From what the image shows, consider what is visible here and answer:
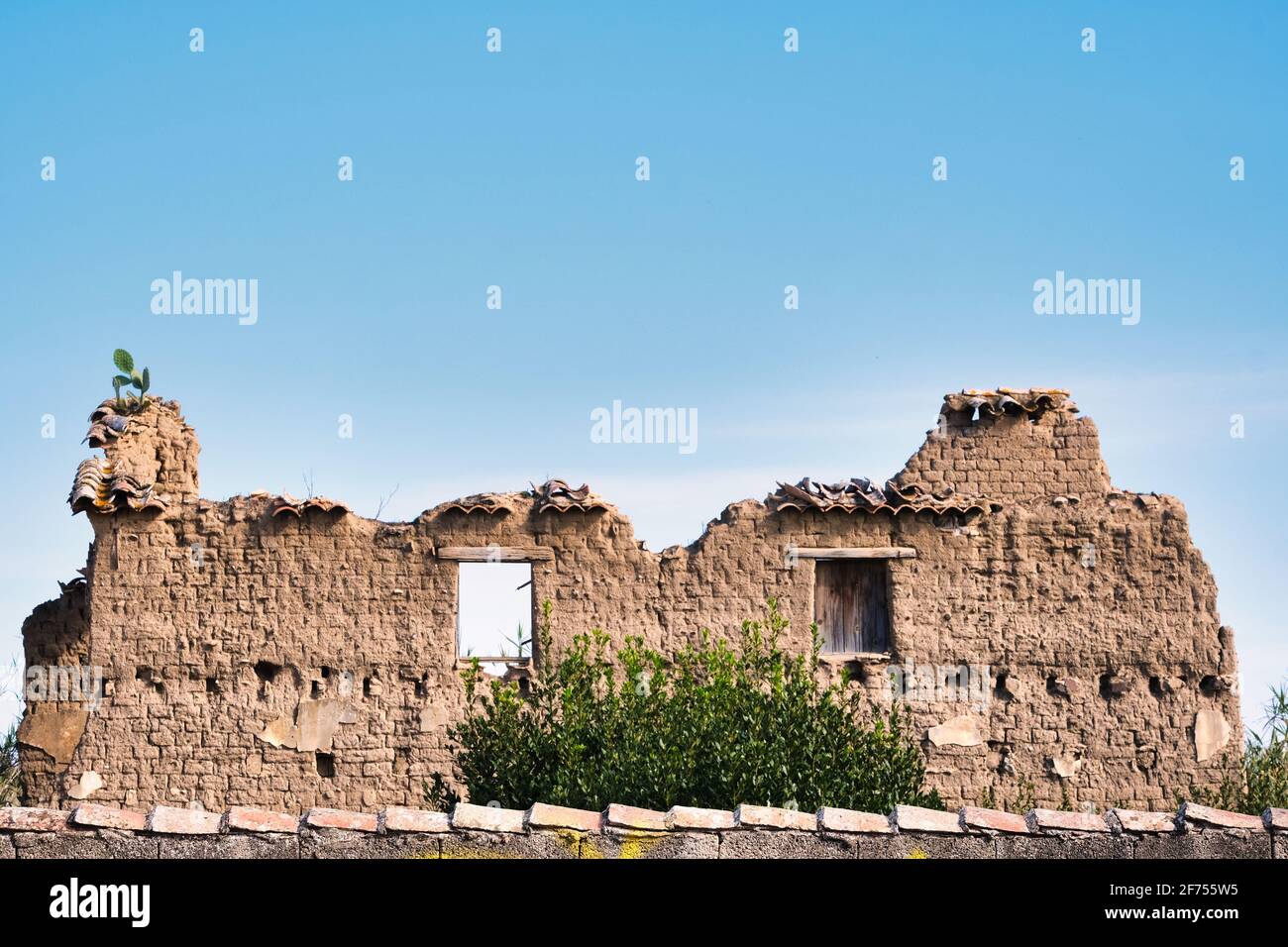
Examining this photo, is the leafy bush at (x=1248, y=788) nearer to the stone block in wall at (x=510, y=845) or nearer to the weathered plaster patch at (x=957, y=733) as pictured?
the weathered plaster patch at (x=957, y=733)

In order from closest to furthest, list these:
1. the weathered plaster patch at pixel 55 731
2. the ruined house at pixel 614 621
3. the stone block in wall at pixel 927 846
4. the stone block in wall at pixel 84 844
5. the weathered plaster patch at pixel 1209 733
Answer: the stone block in wall at pixel 84 844
the stone block in wall at pixel 927 846
the ruined house at pixel 614 621
the weathered plaster patch at pixel 55 731
the weathered plaster patch at pixel 1209 733

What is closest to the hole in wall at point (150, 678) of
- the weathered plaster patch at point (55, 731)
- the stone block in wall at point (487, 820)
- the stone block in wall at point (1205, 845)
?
the weathered plaster patch at point (55, 731)

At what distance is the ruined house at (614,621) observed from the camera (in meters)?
15.4

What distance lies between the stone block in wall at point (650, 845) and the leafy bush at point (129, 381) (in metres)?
9.42

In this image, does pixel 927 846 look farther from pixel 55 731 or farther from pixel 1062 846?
pixel 55 731

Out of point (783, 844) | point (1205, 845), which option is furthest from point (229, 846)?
point (1205, 845)

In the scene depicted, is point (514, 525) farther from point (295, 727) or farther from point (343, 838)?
point (343, 838)

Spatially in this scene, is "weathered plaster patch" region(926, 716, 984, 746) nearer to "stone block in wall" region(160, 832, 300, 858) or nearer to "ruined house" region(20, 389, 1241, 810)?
"ruined house" region(20, 389, 1241, 810)

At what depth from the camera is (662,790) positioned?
1220 centimetres

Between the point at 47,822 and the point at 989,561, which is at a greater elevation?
the point at 989,561

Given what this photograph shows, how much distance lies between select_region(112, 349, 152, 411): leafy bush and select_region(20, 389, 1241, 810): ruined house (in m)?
0.30
